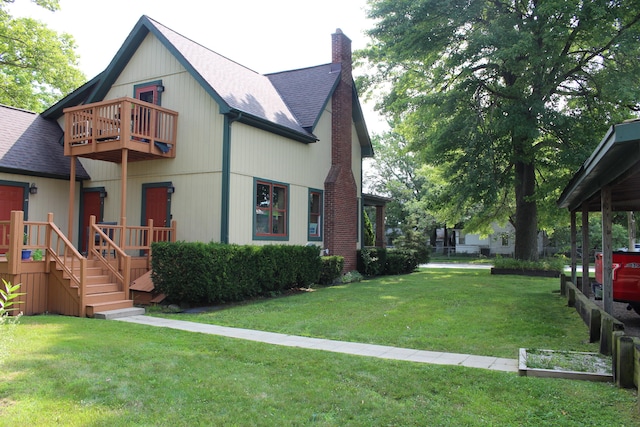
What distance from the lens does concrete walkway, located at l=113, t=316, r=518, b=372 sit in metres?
6.14

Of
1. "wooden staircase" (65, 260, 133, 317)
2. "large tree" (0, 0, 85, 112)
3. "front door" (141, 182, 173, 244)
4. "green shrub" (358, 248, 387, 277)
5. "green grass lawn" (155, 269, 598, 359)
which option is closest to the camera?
"green grass lawn" (155, 269, 598, 359)

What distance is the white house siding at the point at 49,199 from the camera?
46.1ft

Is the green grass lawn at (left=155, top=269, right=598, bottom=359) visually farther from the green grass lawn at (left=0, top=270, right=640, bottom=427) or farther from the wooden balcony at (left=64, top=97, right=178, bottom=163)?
the wooden balcony at (left=64, top=97, right=178, bottom=163)

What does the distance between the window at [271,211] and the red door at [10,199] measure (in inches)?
266

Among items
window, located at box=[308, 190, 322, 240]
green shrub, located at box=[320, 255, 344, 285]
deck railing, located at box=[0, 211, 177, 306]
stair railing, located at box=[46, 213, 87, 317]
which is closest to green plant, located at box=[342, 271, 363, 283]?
green shrub, located at box=[320, 255, 344, 285]

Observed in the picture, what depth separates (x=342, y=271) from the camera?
17.3 metres

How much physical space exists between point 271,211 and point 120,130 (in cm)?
487

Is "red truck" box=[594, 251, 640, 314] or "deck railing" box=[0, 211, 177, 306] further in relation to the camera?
"deck railing" box=[0, 211, 177, 306]

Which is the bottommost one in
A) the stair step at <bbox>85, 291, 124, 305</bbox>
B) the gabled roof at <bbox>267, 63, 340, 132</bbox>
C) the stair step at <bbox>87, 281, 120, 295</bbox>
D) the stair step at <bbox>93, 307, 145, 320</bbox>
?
the stair step at <bbox>93, 307, 145, 320</bbox>

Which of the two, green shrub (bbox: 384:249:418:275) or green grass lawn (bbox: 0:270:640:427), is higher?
green shrub (bbox: 384:249:418:275)

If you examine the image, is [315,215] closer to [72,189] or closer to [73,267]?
[72,189]

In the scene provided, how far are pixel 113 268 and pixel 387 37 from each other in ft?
49.6

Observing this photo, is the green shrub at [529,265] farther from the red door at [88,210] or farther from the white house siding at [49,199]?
the white house siding at [49,199]

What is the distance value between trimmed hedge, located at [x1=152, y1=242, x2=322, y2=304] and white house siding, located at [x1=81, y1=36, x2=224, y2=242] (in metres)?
1.62
